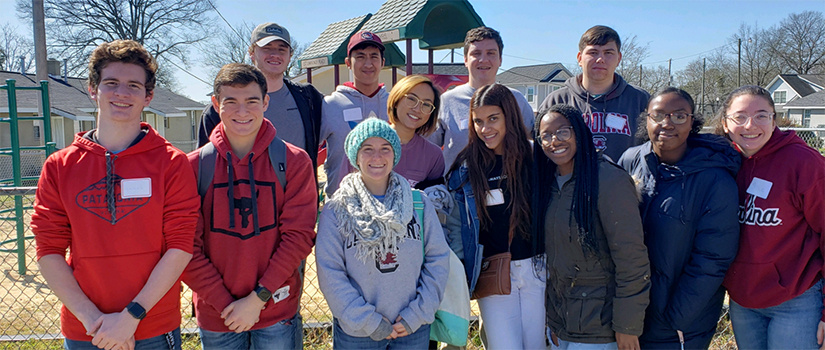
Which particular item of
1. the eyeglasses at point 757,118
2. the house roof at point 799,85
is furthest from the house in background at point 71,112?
the house roof at point 799,85

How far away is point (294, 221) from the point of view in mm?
2467

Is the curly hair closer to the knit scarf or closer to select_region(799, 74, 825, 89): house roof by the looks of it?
the knit scarf

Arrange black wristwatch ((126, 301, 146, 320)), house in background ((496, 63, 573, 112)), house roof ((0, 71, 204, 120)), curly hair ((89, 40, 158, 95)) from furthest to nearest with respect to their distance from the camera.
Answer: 1. house in background ((496, 63, 573, 112))
2. house roof ((0, 71, 204, 120))
3. curly hair ((89, 40, 158, 95))
4. black wristwatch ((126, 301, 146, 320))

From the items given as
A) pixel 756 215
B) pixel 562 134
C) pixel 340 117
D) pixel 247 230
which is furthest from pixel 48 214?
pixel 756 215

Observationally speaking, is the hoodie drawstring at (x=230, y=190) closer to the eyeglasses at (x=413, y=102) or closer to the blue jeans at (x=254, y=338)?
the blue jeans at (x=254, y=338)

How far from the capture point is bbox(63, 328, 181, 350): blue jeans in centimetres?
228

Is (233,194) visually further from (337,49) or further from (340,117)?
(337,49)

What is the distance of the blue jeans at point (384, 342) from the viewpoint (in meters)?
2.48

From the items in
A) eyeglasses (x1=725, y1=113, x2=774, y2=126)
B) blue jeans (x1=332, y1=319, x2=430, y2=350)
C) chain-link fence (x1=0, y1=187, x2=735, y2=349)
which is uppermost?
eyeglasses (x1=725, y1=113, x2=774, y2=126)

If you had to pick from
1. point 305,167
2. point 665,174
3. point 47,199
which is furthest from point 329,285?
point 665,174

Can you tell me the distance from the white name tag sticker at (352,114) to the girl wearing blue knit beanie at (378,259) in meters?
1.09

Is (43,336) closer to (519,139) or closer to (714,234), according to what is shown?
(519,139)

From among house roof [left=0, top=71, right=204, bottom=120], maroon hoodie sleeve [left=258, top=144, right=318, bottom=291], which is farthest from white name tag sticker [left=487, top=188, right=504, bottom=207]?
house roof [left=0, top=71, right=204, bottom=120]

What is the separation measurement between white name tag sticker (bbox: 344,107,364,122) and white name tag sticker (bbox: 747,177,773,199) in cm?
250
